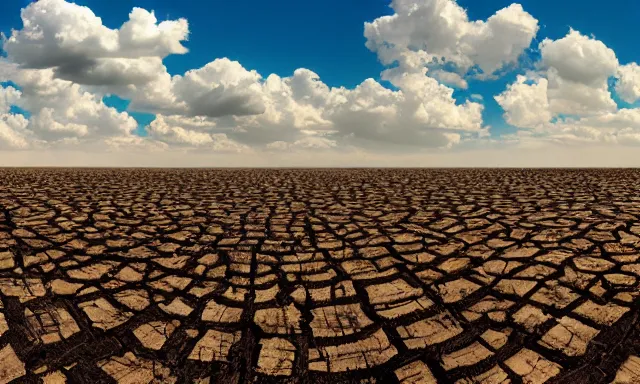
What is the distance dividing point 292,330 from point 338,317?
0.33 meters

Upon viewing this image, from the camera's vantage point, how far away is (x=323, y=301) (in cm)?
293

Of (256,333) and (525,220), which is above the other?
(525,220)

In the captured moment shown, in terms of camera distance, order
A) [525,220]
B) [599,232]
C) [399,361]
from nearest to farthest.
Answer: [399,361] → [599,232] → [525,220]

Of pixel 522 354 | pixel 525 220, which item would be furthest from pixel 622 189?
pixel 522 354

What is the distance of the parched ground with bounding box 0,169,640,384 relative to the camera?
2.21 metres

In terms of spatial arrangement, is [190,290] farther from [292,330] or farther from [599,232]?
[599,232]

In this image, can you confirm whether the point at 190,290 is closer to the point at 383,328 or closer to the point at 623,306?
the point at 383,328

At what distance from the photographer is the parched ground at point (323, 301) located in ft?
7.26

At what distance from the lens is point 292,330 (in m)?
2.57

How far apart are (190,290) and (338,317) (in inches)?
47.0

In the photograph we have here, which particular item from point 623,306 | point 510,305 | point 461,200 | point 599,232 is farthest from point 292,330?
point 461,200

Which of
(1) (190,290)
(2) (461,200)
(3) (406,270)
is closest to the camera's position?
(1) (190,290)

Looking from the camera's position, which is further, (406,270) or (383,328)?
(406,270)

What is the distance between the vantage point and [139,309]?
2820mm
